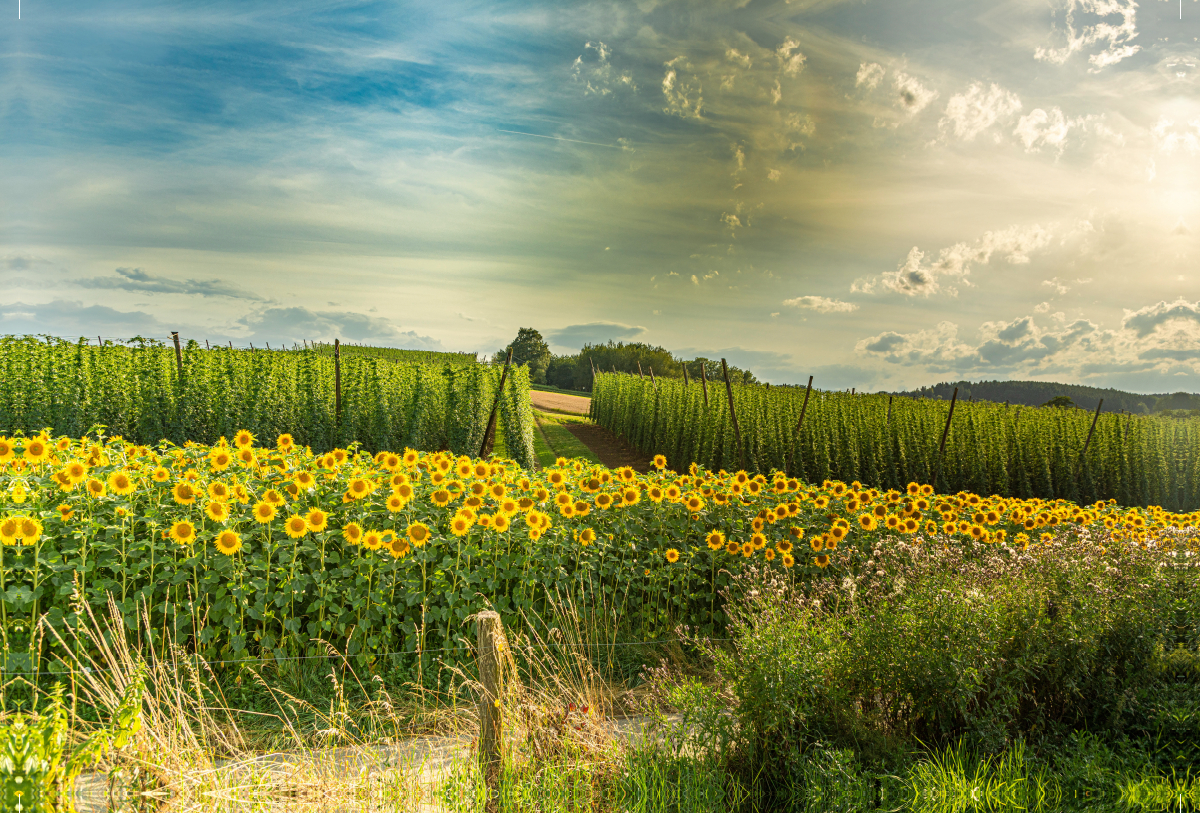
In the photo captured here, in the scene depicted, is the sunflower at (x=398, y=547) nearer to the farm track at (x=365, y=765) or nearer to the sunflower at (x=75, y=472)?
the farm track at (x=365, y=765)

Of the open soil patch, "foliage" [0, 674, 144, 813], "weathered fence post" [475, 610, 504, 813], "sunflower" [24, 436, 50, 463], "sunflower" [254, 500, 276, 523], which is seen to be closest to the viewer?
"foliage" [0, 674, 144, 813]

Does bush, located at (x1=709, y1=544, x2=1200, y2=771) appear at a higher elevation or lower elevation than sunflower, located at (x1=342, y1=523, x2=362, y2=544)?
lower

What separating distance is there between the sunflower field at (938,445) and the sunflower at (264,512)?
11043 millimetres

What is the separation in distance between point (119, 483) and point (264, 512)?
3.32ft

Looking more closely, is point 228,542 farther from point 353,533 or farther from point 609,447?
point 609,447

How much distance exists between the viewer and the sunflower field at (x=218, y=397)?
11820 millimetres

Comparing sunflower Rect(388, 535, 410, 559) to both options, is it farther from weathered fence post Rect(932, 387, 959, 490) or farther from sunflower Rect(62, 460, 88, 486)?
weathered fence post Rect(932, 387, 959, 490)

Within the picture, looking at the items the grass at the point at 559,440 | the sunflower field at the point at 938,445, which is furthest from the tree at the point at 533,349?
the sunflower field at the point at 938,445

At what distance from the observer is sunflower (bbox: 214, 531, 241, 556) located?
13.5ft

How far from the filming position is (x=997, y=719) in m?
3.37

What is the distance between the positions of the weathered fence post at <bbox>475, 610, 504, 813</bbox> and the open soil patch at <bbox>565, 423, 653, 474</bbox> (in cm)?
1378

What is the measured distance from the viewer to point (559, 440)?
2650 centimetres

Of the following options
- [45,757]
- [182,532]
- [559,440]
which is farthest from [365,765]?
[559,440]

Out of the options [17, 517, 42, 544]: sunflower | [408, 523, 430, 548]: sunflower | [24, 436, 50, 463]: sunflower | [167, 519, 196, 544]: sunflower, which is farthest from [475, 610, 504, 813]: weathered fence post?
[24, 436, 50, 463]: sunflower
